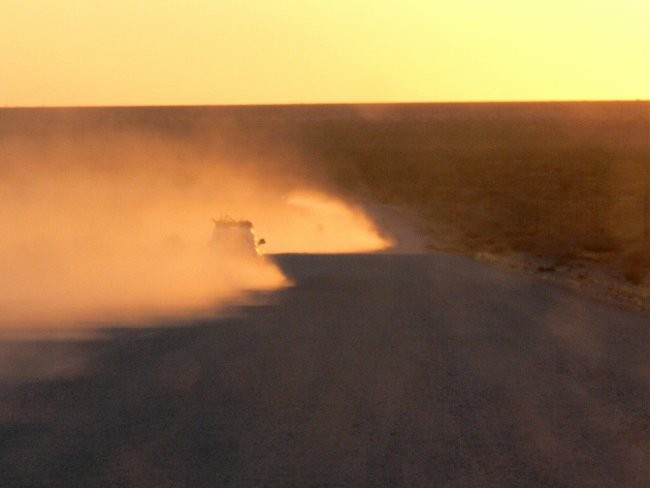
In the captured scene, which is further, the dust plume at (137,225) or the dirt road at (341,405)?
the dust plume at (137,225)

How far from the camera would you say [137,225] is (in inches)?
2721

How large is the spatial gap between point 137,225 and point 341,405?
58.4 m

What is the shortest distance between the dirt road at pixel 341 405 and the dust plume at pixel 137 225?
4.96 meters

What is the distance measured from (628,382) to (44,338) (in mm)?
8003

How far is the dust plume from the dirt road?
4962 millimetres

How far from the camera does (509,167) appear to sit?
115188 millimetres

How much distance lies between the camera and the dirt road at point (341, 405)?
893 centimetres

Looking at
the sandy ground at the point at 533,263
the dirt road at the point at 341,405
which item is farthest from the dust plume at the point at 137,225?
the dirt road at the point at 341,405

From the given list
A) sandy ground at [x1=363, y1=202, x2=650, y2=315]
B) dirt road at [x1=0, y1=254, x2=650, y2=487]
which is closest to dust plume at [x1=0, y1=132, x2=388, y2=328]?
sandy ground at [x1=363, y1=202, x2=650, y2=315]

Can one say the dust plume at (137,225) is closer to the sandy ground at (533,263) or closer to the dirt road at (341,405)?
the sandy ground at (533,263)

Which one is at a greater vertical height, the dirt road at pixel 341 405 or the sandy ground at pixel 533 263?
the sandy ground at pixel 533 263

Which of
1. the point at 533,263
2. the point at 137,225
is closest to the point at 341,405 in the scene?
the point at 533,263

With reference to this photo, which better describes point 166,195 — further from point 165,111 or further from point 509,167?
point 165,111

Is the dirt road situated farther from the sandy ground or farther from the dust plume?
the sandy ground
